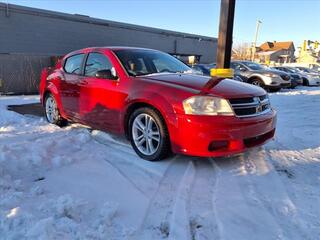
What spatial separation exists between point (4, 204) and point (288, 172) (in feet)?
10.0

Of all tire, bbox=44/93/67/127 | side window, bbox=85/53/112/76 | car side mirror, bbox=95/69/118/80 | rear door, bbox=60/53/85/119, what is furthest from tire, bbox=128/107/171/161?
tire, bbox=44/93/67/127

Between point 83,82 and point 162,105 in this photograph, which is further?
point 83,82

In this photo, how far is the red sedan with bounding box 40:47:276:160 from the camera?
12.8 ft

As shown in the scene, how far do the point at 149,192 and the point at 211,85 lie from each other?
1.63m

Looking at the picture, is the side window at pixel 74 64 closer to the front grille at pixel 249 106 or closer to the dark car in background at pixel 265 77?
the front grille at pixel 249 106

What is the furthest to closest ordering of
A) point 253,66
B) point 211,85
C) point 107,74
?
1. point 253,66
2. point 107,74
3. point 211,85

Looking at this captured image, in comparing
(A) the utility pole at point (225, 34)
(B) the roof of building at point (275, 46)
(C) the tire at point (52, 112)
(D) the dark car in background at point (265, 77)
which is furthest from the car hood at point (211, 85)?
(B) the roof of building at point (275, 46)

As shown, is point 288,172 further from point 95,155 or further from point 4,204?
point 4,204

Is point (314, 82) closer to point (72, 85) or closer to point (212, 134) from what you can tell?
point (72, 85)

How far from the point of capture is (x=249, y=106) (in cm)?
412

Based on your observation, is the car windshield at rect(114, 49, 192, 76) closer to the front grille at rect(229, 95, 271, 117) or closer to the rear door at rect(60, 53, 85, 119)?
the rear door at rect(60, 53, 85, 119)

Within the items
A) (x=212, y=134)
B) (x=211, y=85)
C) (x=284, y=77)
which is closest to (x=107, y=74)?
(x=211, y=85)

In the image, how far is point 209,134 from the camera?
12.6 ft

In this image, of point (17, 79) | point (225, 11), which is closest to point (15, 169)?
point (225, 11)
